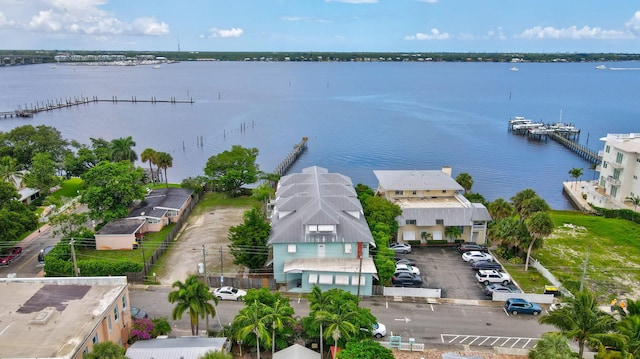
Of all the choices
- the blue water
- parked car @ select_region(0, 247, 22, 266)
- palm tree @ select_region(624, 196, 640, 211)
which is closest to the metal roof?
parked car @ select_region(0, 247, 22, 266)

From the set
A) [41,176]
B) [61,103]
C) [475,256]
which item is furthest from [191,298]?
[61,103]

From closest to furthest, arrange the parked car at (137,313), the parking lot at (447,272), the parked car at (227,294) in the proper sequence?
the parked car at (137,313), the parked car at (227,294), the parking lot at (447,272)

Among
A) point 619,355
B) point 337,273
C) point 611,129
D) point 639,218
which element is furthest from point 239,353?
point 611,129

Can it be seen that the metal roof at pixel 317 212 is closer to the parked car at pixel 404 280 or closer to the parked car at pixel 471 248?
the parked car at pixel 404 280

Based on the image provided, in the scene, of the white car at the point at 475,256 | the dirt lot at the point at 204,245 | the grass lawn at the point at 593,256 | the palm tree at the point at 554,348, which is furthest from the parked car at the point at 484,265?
the dirt lot at the point at 204,245

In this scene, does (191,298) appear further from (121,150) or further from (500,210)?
(121,150)

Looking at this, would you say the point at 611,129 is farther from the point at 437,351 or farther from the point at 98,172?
the point at 98,172
